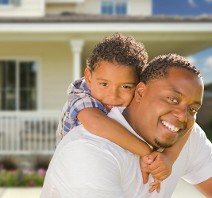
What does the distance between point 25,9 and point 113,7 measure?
5.61 metres

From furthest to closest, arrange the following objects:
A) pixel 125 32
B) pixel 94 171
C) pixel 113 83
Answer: pixel 125 32
pixel 113 83
pixel 94 171

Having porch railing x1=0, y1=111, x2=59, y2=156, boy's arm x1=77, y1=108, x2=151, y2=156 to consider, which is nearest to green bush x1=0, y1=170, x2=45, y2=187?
porch railing x1=0, y1=111, x2=59, y2=156

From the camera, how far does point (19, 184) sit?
9328mm

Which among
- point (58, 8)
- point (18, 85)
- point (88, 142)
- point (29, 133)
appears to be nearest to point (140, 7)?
point (58, 8)

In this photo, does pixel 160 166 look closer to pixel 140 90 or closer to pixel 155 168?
pixel 155 168

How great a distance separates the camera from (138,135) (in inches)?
76.6

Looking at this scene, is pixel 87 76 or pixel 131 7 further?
pixel 131 7

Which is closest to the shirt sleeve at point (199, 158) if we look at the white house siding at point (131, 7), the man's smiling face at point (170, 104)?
the man's smiling face at point (170, 104)

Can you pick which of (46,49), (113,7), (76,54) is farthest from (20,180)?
(113,7)

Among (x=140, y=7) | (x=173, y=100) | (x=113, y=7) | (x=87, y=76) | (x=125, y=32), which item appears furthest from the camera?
(x=113, y=7)

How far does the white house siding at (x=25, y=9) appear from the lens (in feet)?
49.6

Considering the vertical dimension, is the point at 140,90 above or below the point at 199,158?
above

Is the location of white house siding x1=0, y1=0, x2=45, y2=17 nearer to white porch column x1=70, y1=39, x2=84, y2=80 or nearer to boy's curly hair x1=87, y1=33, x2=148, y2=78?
white porch column x1=70, y1=39, x2=84, y2=80

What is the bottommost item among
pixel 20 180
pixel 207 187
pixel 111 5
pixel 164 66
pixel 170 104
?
pixel 20 180
